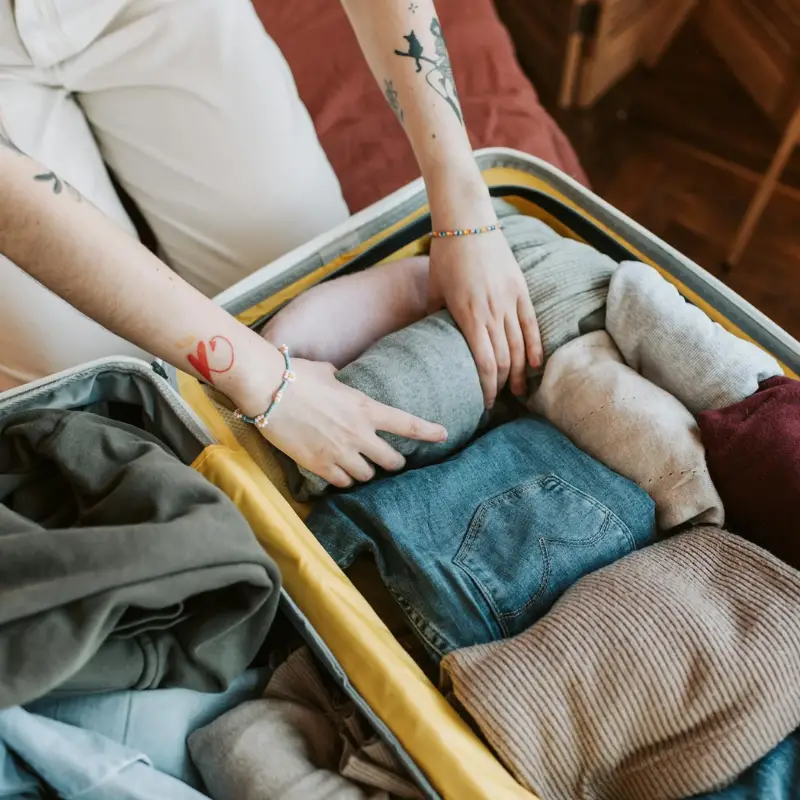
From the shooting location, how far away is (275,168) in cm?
96

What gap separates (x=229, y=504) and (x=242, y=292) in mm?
355

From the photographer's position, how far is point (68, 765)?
0.48 m

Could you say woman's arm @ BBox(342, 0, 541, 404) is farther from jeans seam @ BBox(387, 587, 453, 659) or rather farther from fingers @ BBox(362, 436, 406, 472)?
jeans seam @ BBox(387, 587, 453, 659)

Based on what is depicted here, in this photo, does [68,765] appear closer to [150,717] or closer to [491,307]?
[150,717]

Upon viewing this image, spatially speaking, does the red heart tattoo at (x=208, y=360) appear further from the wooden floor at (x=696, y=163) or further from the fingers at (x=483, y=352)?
the wooden floor at (x=696, y=163)

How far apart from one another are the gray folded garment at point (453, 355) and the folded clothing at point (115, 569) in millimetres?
171

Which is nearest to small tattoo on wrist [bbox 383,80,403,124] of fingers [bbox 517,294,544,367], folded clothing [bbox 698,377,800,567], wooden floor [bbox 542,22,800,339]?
fingers [bbox 517,294,544,367]

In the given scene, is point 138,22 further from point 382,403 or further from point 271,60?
point 382,403

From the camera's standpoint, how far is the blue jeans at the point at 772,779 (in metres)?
0.49

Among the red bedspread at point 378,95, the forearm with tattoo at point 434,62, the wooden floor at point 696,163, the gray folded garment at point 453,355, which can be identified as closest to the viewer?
the gray folded garment at point 453,355

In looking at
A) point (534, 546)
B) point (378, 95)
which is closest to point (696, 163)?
point (378, 95)

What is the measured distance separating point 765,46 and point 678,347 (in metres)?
0.91

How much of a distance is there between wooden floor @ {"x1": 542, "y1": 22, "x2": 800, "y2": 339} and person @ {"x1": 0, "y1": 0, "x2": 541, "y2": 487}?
0.86 m

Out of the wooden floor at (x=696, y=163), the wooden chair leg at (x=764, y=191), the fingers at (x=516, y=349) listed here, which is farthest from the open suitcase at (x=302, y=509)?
the wooden floor at (x=696, y=163)
